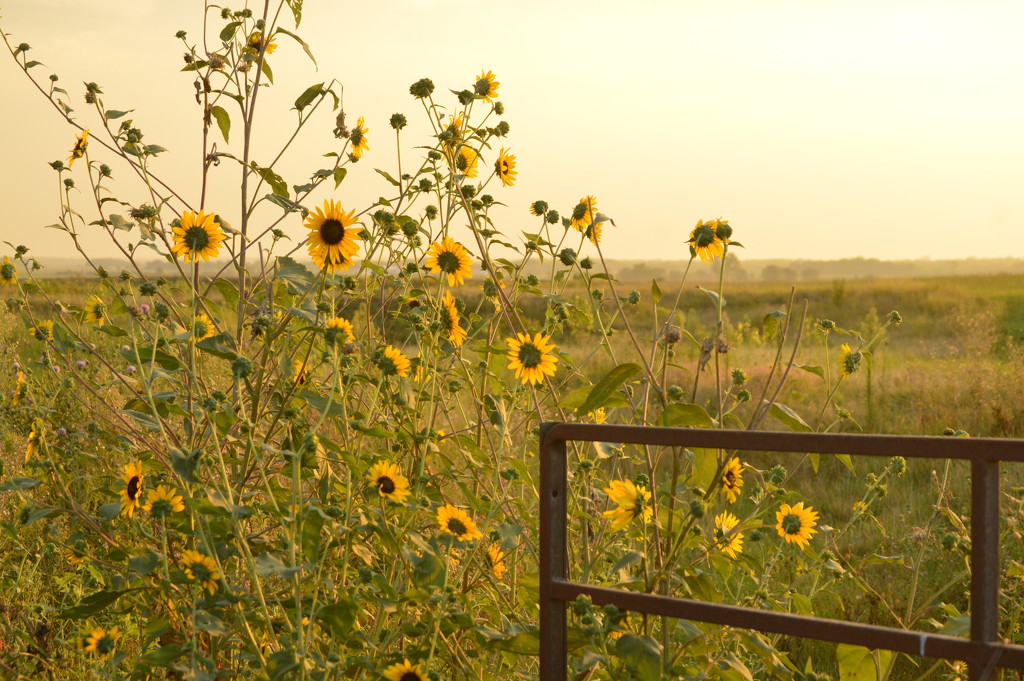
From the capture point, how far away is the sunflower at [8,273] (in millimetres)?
2643

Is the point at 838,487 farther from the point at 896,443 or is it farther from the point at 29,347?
the point at 29,347

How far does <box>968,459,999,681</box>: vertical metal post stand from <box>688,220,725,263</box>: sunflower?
0.71m

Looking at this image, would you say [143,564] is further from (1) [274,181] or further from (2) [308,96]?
(2) [308,96]

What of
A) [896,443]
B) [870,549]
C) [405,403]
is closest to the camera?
[896,443]

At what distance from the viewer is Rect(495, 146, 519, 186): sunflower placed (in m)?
2.65

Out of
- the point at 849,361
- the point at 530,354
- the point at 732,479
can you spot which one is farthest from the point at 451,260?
the point at 849,361

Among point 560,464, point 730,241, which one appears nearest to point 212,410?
point 560,464

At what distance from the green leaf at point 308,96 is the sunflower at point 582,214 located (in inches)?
29.3

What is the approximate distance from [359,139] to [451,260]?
19.6 inches

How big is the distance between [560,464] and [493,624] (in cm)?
68

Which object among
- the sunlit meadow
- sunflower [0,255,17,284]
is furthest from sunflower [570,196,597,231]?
sunflower [0,255,17,284]

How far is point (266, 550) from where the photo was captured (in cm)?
226

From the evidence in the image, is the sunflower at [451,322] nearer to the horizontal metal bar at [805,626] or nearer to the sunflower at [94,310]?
the horizontal metal bar at [805,626]

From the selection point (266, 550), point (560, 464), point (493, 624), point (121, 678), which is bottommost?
point (121, 678)
